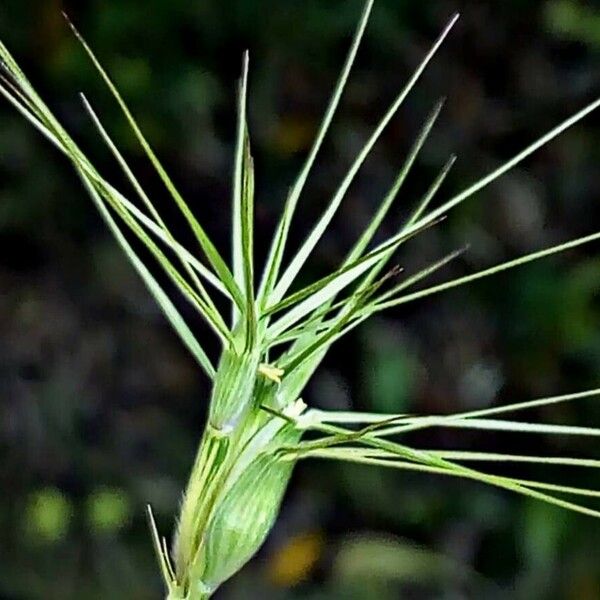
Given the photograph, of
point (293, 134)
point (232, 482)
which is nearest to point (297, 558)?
point (293, 134)

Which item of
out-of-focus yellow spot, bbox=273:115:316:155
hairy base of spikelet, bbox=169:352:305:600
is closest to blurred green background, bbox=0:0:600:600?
out-of-focus yellow spot, bbox=273:115:316:155

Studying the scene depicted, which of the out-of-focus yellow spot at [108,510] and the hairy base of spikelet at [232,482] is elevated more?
the hairy base of spikelet at [232,482]

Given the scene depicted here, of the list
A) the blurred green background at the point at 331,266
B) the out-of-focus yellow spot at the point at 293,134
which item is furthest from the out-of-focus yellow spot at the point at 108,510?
the out-of-focus yellow spot at the point at 293,134

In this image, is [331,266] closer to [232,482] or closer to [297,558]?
[297,558]

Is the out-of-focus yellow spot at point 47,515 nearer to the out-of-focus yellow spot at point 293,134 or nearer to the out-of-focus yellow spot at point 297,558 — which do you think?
the out-of-focus yellow spot at point 297,558

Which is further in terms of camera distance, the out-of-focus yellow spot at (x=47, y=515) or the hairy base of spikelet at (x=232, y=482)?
the out-of-focus yellow spot at (x=47, y=515)

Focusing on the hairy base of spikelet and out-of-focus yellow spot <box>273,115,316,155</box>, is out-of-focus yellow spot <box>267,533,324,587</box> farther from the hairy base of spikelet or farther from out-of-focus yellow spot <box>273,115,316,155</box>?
the hairy base of spikelet

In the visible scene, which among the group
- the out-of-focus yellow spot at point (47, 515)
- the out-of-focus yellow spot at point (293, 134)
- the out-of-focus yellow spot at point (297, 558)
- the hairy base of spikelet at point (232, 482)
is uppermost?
the hairy base of spikelet at point (232, 482)
